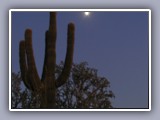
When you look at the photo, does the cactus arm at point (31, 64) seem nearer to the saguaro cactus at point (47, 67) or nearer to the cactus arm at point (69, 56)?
the saguaro cactus at point (47, 67)

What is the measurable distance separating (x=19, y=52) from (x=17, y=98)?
374mm

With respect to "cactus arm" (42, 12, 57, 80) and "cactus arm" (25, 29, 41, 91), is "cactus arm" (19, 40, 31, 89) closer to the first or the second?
"cactus arm" (25, 29, 41, 91)

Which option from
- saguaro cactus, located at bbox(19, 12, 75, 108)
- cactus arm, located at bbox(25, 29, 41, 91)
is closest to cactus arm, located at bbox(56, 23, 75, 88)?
saguaro cactus, located at bbox(19, 12, 75, 108)

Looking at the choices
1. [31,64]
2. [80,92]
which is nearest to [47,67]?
[31,64]

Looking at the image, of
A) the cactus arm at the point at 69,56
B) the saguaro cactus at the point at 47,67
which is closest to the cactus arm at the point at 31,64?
the saguaro cactus at the point at 47,67

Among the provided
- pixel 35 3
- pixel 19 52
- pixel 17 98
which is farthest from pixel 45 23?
pixel 17 98

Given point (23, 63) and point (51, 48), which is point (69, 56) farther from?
point (23, 63)

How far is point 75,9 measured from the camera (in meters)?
1.73

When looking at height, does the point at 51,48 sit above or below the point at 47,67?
above

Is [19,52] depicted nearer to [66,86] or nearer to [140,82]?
[66,86]

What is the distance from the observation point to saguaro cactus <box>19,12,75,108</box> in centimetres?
169

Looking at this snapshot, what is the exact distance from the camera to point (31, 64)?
1.68 meters

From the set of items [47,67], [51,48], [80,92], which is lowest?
[80,92]

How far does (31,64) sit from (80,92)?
0.45m
